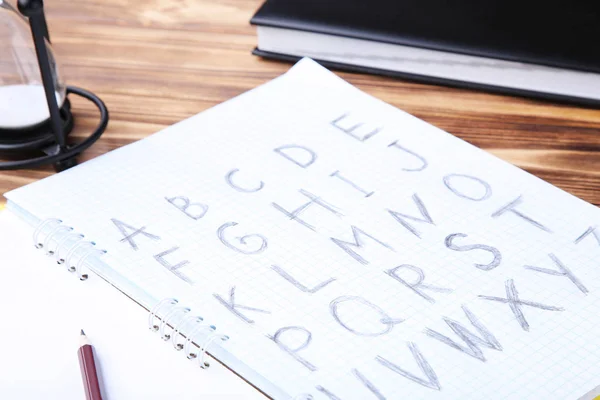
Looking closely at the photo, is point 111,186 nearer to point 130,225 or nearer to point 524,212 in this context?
point 130,225

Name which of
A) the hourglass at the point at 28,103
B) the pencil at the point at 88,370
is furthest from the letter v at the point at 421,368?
the hourglass at the point at 28,103

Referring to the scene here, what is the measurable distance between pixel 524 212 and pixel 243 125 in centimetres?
24

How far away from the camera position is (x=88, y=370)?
485 mm

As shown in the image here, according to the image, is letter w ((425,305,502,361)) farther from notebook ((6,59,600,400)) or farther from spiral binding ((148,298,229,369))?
spiral binding ((148,298,229,369))

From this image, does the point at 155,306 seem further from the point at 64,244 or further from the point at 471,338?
the point at 471,338

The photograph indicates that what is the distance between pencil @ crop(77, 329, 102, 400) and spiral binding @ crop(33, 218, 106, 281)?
2.6 inches

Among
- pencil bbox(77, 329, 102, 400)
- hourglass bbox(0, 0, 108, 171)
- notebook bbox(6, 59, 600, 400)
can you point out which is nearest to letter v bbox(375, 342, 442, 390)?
notebook bbox(6, 59, 600, 400)

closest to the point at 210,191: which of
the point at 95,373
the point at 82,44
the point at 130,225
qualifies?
the point at 130,225

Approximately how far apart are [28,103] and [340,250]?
11.0 inches

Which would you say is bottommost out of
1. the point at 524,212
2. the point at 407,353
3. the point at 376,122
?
the point at 407,353

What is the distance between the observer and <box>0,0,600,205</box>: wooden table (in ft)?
2.23

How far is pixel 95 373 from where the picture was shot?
49cm

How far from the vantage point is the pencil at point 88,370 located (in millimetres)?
474

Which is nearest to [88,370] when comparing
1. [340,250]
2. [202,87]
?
[340,250]
